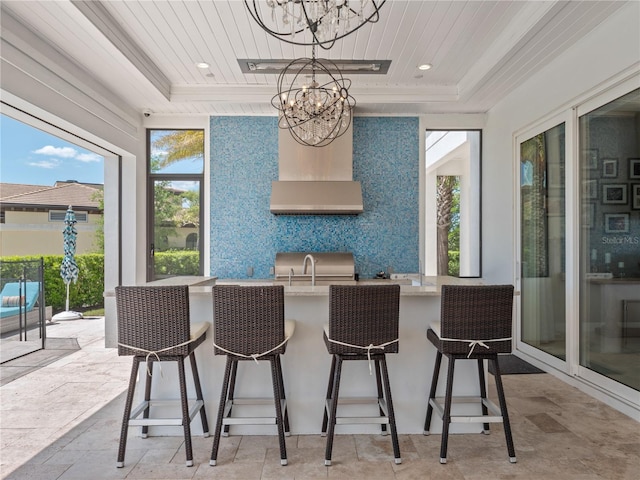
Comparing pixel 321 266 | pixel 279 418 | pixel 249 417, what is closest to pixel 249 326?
pixel 279 418

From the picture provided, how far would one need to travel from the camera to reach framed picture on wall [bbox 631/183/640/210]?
2.78m

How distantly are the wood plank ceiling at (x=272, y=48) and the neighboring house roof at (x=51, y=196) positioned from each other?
1.74 meters

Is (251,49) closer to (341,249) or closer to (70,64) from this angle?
(70,64)

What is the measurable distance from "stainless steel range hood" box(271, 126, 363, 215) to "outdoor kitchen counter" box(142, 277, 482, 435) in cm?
200

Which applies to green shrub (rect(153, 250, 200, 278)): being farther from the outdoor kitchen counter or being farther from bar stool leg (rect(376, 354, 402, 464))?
bar stool leg (rect(376, 354, 402, 464))

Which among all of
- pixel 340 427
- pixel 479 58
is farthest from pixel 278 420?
pixel 479 58

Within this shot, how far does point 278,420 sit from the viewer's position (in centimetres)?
213

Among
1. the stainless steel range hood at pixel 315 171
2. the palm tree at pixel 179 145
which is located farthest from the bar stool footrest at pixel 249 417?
the palm tree at pixel 179 145

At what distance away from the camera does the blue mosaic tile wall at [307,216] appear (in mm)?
4879

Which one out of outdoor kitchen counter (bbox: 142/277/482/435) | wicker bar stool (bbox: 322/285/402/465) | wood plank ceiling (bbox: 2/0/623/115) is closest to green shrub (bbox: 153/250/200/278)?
wood plank ceiling (bbox: 2/0/623/115)

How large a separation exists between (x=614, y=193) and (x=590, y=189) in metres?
0.23

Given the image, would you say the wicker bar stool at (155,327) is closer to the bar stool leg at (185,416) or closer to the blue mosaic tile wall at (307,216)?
the bar stool leg at (185,416)

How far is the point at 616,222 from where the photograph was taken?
2.94 metres

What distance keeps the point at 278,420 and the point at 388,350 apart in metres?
0.72
